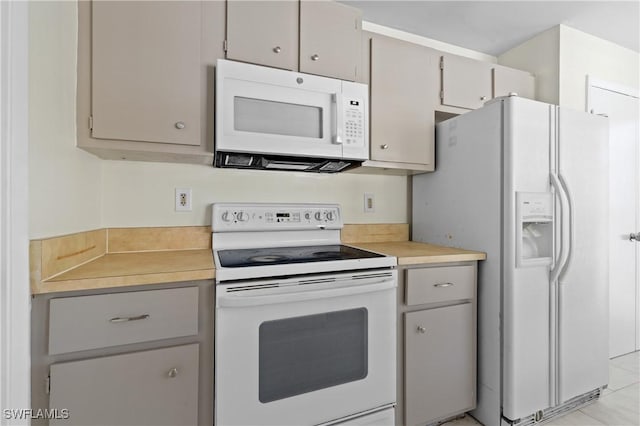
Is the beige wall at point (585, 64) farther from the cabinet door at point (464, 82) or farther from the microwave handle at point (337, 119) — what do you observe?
the microwave handle at point (337, 119)

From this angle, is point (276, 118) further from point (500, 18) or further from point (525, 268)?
point (500, 18)

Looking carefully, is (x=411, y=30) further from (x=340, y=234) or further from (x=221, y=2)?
(x=340, y=234)

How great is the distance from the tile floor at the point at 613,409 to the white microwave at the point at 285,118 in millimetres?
1578

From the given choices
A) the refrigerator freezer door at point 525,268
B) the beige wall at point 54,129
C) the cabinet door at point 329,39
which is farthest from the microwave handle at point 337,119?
the beige wall at point 54,129

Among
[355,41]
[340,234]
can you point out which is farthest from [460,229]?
[355,41]

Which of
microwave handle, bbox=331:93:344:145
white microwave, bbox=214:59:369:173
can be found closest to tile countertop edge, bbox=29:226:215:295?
white microwave, bbox=214:59:369:173

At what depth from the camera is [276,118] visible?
1.49 meters

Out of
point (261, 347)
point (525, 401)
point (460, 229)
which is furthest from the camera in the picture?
point (460, 229)

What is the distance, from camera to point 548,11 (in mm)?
2047

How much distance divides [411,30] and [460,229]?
1.48 metres

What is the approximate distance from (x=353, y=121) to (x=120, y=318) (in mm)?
1292

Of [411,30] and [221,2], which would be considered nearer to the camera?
[221,2]

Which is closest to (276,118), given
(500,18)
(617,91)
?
(500,18)

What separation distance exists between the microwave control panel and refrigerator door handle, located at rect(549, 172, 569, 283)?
3.32 feet
